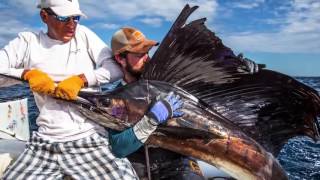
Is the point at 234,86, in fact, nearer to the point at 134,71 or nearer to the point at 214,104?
the point at 214,104

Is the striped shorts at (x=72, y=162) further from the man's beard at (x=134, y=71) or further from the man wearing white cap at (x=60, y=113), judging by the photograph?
the man's beard at (x=134, y=71)

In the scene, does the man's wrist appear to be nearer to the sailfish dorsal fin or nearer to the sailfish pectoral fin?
the sailfish dorsal fin

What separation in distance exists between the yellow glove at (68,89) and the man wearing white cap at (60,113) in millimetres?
24

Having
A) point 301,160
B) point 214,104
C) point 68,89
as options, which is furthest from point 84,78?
point 301,160

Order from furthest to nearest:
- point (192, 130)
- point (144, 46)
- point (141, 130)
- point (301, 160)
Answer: point (301, 160) < point (144, 46) < point (192, 130) < point (141, 130)

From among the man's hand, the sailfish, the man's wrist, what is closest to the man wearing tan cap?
the sailfish

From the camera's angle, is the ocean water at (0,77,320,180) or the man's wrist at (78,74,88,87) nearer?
the man's wrist at (78,74,88,87)

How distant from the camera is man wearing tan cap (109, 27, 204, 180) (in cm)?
241

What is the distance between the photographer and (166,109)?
2.43m

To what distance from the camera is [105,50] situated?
278 centimetres

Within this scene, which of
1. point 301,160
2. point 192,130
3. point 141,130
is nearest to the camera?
point 141,130

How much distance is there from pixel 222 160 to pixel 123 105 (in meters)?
0.70

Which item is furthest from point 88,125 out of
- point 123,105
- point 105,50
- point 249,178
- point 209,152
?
point 249,178

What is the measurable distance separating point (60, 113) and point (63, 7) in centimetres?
64
